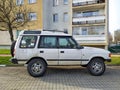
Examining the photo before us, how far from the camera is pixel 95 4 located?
114ft

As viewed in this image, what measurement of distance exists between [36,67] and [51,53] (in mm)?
980

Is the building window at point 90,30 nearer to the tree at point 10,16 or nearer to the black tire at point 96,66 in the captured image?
the tree at point 10,16

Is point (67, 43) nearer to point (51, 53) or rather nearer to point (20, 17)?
point (51, 53)

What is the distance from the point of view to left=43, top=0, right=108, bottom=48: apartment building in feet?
112

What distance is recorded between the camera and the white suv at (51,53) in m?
10.7

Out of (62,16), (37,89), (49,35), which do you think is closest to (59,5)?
(62,16)

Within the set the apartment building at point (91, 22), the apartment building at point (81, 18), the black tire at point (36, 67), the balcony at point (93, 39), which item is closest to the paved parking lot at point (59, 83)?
the black tire at point (36, 67)

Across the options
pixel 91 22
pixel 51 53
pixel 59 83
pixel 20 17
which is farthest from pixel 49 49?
pixel 91 22

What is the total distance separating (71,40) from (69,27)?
26.2 m

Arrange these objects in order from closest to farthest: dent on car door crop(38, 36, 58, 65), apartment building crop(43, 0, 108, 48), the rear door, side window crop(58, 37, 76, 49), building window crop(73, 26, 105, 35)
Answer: the rear door, dent on car door crop(38, 36, 58, 65), side window crop(58, 37, 76, 49), apartment building crop(43, 0, 108, 48), building window crop(73, 26, 105, 35)

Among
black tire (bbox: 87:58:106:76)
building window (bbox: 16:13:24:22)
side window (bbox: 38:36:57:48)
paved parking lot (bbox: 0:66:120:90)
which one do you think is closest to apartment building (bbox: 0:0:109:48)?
building window (bbox: 16:13:24:22)

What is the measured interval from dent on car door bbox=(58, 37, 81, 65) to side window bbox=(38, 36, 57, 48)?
29 centimetres

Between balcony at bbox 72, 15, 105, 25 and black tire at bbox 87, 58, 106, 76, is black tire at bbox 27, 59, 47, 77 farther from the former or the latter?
balcony at bbox 72, 15, 105, 25

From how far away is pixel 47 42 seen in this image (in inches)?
431
